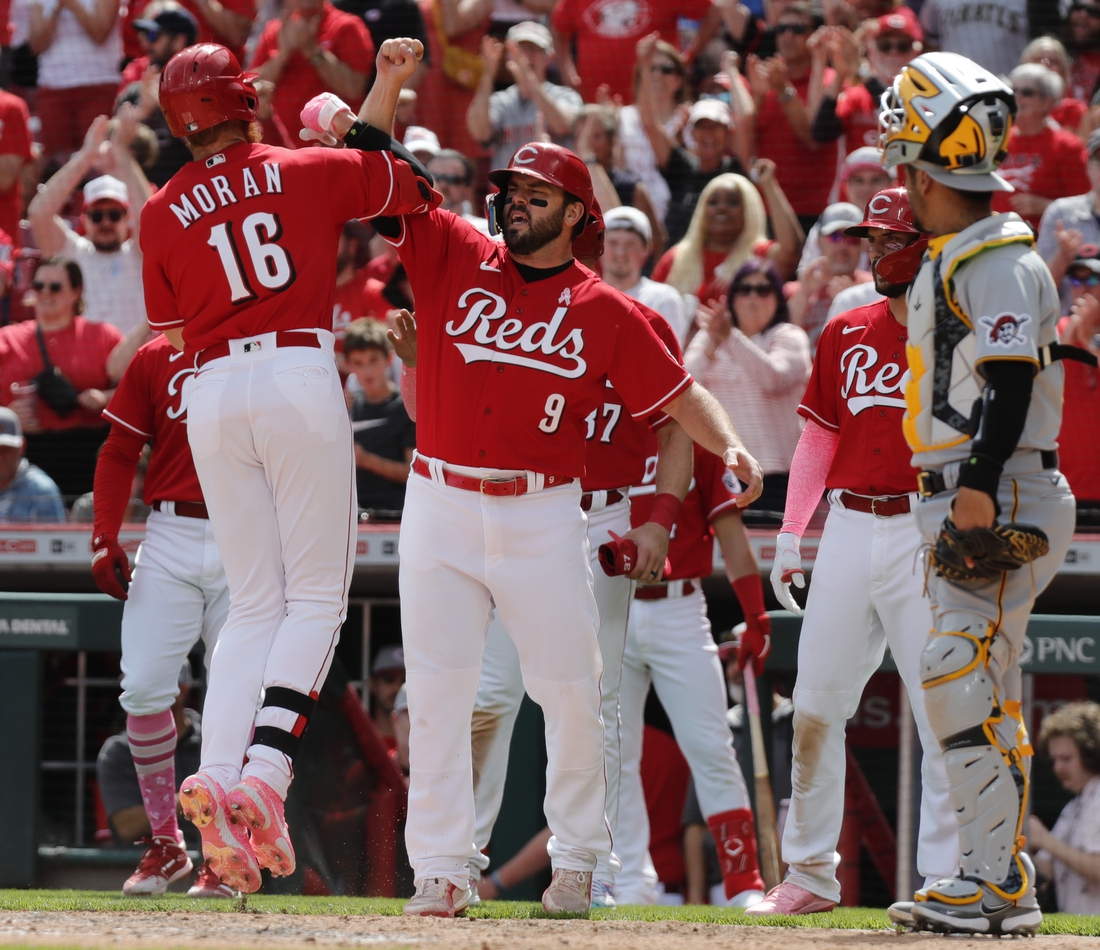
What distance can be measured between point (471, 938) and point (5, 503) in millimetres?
4620

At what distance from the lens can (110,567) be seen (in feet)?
17.7

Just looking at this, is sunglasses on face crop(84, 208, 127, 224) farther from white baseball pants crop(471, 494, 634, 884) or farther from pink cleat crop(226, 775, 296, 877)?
pink cleat crop(226, 775, 296, 877)

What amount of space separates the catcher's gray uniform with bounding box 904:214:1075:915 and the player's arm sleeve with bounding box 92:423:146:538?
9.88 feet

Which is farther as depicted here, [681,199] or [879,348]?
[681,199]

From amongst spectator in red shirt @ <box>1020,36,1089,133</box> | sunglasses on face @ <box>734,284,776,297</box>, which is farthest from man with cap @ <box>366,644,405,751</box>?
spectator in red shirt @ <box>1020,36,1089,133</box>

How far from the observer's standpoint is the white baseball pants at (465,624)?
4.16 m

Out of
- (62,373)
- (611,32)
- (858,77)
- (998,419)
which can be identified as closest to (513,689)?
(998,419)

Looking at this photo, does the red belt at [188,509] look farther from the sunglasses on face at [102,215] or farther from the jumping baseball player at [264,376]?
the sunglasses on face at [102,215]

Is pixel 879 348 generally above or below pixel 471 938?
above

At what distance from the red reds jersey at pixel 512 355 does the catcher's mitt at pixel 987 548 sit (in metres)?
1.06

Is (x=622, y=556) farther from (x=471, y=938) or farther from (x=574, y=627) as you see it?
(x=471, y=938)

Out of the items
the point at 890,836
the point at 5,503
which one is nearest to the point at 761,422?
the point at 890,836

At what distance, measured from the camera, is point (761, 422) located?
7270 mm

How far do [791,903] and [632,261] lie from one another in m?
3.55
